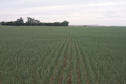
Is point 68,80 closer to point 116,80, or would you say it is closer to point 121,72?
point 116,80

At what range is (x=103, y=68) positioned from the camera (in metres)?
9.02

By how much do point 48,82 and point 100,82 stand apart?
2547 millimetres

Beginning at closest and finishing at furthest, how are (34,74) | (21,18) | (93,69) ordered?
(34,74) → (93,69) → (21,18)

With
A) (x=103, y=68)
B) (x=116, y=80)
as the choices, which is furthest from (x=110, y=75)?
(x=103, y=68)

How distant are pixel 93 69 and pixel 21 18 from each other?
121 metres

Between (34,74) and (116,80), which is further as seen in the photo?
(34,74)

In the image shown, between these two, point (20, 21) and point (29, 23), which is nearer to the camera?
point (20, 21)

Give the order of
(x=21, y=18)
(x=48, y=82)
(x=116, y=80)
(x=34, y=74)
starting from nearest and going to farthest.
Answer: (x=48, y=82) < (x=116, y=80) < (x=34, y=74) < (x=21, y=18)

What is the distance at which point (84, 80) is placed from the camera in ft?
22.7

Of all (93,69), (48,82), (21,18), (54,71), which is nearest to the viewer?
(48,82)

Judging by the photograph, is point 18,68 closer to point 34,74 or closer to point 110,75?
point 34,74

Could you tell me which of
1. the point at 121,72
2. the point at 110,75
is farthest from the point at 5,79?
the point at 121,72

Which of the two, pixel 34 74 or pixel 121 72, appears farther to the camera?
pixel 121 72

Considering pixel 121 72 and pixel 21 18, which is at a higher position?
pixel 21 18
